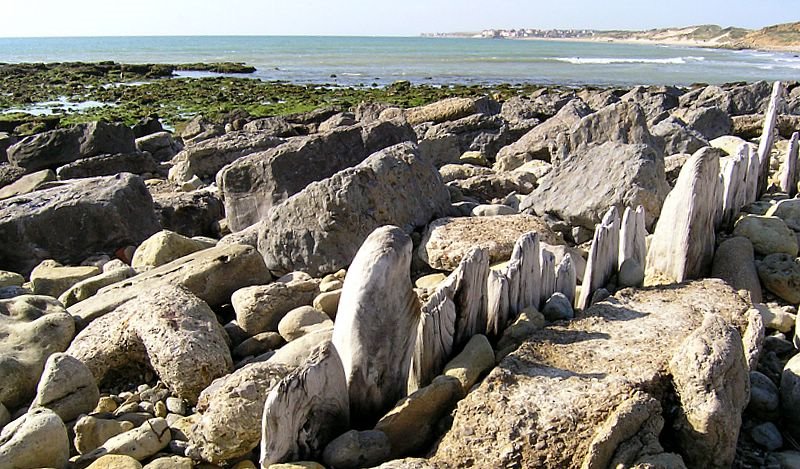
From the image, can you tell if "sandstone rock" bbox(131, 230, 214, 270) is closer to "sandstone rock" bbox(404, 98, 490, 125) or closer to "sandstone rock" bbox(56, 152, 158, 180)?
"sandstone rock" bbox(56, 152, 158, 180)

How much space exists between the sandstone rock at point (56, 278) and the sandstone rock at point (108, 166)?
6047mm

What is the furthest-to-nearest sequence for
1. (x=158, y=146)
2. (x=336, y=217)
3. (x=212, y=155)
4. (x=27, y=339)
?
(x=158, y=146) < (x=212, y=155) < (x=336, y=217) < (x=27, y=339)

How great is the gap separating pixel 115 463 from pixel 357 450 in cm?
123

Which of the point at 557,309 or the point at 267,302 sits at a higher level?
the point at 557,309

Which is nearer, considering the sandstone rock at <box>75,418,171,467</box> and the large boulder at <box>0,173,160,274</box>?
the sandstone rock at <box>75,418,171,467</box>

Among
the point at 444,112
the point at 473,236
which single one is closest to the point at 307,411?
the point at 473,236

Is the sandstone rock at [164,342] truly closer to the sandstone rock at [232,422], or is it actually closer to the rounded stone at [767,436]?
the sandstone rock at [232,422]

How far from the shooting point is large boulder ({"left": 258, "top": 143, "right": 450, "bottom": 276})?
6465 mm

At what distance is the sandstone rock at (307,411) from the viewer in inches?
125

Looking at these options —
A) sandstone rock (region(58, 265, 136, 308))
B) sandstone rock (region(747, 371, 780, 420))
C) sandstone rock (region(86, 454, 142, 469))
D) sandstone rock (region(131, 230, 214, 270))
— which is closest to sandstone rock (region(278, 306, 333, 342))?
sandstone rock (region(86, 454, 142, 469))

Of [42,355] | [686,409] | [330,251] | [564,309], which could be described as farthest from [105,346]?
[686,409]

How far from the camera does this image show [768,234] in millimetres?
5742

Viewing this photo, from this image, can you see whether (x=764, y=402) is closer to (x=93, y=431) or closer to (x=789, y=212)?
(x=789, y=212)

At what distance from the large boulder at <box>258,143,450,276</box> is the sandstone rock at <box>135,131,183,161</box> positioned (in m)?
10.5
